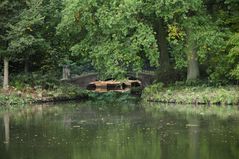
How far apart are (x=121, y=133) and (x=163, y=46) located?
47.7 ft

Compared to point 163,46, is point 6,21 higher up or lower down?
higher up

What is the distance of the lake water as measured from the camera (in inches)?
536

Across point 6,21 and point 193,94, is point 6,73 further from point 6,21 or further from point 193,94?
point 193,94

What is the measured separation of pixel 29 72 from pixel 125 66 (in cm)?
690

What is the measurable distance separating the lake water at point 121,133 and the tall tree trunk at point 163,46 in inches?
242

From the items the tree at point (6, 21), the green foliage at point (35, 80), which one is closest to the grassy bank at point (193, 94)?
the green foliage at point (35, 80)

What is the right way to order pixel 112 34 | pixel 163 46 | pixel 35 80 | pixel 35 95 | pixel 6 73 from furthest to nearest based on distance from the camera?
pixel 35 80 < pixel 6 73 < pixel 163 46 < pixel 35 95 < pixel 112 34

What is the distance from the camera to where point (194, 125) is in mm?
18578

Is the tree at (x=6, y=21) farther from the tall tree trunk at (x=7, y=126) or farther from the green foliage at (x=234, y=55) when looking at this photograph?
the green foliage at (x=234, y=55)

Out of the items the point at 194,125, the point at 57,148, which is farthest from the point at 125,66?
the point at 57,148

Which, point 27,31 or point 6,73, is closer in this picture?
point 27,31

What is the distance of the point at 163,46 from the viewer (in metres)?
31.2

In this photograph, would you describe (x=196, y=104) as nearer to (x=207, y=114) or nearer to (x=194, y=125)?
(x=207, y=114)

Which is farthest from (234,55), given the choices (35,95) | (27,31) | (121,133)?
(121,133)
